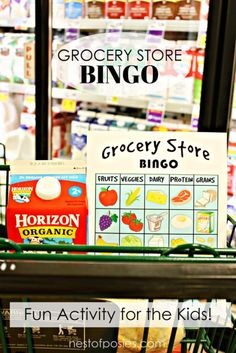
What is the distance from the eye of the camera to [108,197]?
2.69 ft

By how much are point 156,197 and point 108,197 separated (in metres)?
0.09

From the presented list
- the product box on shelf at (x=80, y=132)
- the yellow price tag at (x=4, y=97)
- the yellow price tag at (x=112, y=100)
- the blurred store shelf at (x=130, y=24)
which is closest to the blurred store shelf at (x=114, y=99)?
the yellow price tag at (x=112, y=100)

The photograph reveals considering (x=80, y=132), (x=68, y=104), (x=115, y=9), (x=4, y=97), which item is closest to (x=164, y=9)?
(x=115, y=9)

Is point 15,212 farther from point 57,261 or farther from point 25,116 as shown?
point 25,116

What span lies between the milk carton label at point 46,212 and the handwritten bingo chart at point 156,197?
0.03 metres

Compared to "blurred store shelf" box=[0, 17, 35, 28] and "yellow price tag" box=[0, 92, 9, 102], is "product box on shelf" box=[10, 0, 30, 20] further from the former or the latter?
"yellow price tag" box=[0, 92, 9, 102]

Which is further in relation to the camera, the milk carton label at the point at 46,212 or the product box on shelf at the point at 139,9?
the product box on shelf at the point at 139,9

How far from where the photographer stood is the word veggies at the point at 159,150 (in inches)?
32.5

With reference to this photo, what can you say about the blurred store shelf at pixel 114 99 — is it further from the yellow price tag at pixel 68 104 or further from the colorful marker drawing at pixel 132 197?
the colorful marker drawing at pixel 132 197

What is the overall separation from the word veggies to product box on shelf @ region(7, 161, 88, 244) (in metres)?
0.09

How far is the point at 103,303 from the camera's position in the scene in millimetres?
627

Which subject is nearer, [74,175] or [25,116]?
[74,175]

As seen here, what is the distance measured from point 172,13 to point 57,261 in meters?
1.89

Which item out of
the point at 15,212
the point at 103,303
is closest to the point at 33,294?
the point at 103,303
